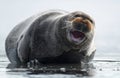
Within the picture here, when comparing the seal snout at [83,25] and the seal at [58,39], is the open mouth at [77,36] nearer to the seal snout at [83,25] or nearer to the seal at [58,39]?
the seal at [58,39]

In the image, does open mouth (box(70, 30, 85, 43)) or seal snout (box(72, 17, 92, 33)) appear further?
open mouth (box(70, 30, 85, 43))

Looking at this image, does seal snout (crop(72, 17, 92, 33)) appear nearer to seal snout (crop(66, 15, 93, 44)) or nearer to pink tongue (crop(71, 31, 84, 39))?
seal snout (crop(66, 15, 93, 44))

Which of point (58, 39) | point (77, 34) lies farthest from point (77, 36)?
point (58, 39)

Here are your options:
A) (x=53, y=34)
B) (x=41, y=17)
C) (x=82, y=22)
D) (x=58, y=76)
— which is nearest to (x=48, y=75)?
(x=58, y=76)

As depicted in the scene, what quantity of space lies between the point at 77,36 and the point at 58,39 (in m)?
0.79

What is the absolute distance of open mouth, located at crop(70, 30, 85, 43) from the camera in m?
13.8

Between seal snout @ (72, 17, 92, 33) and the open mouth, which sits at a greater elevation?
seal snout @ (72, 17, 92, 33)

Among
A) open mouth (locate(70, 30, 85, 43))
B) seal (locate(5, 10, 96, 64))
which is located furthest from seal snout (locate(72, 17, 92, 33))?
open mouth (locate(70, 30, 85, 43))

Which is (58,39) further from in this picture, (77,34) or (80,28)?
(80,28)

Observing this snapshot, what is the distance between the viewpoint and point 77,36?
14008 mm

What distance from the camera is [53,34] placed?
1480cm

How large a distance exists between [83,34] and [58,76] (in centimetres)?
321

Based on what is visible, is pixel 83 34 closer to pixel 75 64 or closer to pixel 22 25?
pixel 75 64

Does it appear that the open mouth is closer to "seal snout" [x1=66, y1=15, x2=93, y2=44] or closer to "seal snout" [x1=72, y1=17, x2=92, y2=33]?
"seal snout" [x1=66, y1=15, x2=93, y2=44]
